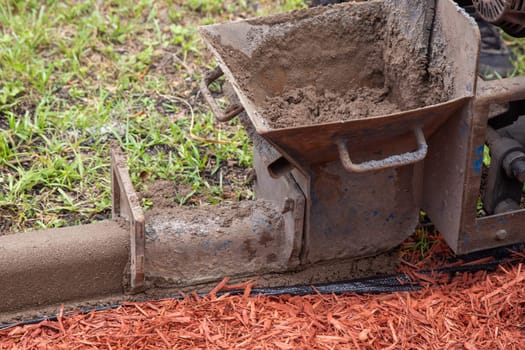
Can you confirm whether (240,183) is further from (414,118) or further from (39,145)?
(414,118)

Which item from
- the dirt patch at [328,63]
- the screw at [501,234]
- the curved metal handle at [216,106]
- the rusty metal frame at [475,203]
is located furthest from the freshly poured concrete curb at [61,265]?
the screw at [501,234]

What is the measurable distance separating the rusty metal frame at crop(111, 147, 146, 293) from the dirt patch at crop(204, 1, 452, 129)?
562 millimetres

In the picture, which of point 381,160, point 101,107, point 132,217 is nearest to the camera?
point 381,160

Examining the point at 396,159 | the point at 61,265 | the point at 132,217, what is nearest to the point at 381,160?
the point at 396,159

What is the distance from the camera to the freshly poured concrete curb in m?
2.83

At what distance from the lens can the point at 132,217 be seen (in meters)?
2.77

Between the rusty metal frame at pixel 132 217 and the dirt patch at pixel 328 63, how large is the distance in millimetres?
562

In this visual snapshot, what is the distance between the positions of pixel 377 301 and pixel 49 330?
1236 millimetres

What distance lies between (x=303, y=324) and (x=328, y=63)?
1.06 m

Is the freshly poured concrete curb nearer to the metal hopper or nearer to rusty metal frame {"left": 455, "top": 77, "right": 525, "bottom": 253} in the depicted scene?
the metal hopper

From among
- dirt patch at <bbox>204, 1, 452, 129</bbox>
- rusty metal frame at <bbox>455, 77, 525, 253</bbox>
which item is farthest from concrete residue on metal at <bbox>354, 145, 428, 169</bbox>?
dirt patch at <bbox>204, 1, 452, 129</bbox>

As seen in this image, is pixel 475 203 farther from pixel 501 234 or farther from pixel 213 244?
pixel 213 244

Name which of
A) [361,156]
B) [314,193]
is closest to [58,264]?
[314,193]

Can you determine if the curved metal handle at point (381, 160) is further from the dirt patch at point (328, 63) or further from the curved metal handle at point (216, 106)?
the curved metal handle at point (216, 106)
